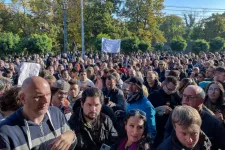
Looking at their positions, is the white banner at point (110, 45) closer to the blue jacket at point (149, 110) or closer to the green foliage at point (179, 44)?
the blue jacket at point (149, 110)

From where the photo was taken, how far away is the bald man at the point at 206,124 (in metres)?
3.26

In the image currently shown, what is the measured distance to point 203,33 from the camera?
61.3m

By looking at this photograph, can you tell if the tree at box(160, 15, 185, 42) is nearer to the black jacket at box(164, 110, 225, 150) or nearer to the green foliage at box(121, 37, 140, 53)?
the green foliage at box(121, 37, 140, 53)

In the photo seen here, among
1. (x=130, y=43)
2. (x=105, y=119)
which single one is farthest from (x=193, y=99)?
(x=130, y=43)

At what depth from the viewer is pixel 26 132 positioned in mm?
2207

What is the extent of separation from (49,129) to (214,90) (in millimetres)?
3071

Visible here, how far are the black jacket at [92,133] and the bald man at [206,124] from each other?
662 millimetres

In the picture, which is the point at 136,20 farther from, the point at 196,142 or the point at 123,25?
the point at 196,142

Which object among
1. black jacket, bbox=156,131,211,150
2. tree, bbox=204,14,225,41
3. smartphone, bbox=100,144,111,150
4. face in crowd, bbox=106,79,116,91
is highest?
tree, bbox=204,14,225,41

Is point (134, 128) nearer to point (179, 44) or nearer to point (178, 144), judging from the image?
point (178, 144)

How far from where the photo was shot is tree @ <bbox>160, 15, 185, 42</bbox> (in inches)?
2926

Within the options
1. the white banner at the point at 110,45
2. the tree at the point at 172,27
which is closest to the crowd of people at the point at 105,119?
the white banner at the point at 110,45

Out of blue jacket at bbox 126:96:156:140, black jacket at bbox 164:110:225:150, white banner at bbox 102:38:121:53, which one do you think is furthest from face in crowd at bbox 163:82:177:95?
white banner at bbox 102:38:121:53

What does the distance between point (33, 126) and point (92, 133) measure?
3.71ft
